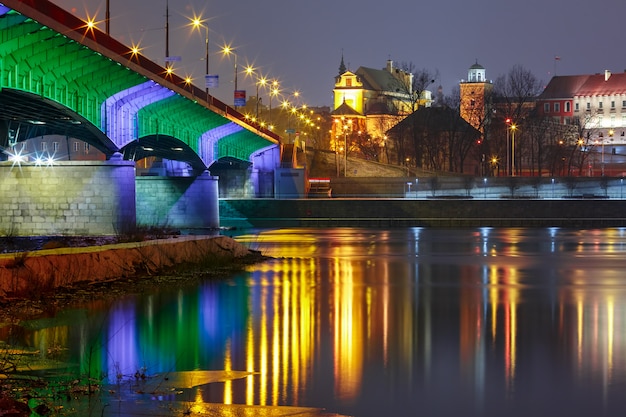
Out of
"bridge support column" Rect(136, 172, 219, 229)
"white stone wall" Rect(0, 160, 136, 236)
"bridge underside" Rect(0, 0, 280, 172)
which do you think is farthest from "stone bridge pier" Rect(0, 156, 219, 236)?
"bridge support column" Rect(136, 172, 219, 229)

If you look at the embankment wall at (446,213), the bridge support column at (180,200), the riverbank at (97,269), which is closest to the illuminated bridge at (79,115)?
the bridge support column at (180,200)

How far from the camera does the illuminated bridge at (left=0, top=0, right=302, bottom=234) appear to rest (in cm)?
3744

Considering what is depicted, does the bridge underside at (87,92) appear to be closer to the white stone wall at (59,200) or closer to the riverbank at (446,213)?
the white stone wall at (59,200)

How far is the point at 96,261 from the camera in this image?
29484 mm

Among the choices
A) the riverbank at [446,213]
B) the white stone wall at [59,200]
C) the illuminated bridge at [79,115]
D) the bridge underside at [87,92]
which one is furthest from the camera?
the riverbank at [446,213]

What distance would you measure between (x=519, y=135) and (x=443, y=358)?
452ft

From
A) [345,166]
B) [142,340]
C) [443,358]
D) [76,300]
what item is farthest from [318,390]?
[345,166]

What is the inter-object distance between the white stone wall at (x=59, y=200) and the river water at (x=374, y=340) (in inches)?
589

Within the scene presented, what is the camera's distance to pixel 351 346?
20.2m

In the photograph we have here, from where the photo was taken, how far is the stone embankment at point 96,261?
2550cm

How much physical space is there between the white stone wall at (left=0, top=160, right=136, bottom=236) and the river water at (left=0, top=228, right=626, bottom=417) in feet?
49.1

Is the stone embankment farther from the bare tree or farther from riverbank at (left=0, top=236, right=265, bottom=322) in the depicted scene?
the bare tree

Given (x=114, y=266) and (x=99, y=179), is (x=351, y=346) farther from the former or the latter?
(x=99, y=179)

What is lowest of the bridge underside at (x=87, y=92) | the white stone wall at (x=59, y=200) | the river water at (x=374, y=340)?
the river water at (x=374, y=340)
